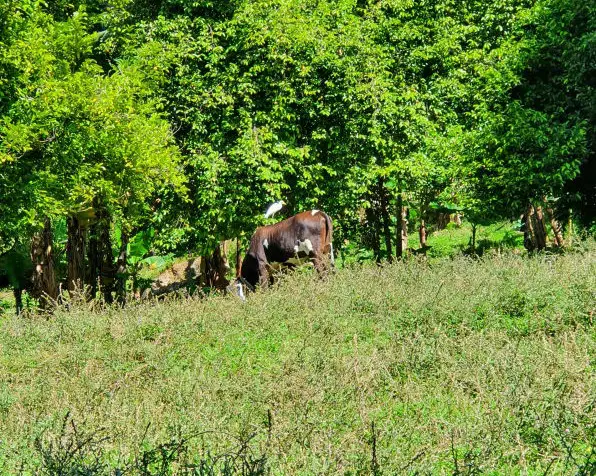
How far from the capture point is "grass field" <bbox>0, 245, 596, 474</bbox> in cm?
552

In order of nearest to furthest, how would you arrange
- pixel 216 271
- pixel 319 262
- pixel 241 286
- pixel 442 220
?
pixel 241 286, pixel 319 262, pixel 216 271, pixel 442 220

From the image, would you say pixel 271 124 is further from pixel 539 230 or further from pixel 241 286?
pixel 539 230

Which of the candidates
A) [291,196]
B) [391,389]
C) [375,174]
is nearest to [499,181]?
[375,174]

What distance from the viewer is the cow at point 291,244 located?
17.1 meters

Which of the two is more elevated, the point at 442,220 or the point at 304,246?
the point at 304,246

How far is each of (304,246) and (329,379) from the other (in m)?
9.76

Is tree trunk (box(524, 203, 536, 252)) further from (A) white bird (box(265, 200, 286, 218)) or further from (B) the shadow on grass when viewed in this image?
(B) the shadow on grass

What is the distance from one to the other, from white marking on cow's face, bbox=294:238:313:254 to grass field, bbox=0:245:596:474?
357 centimetres

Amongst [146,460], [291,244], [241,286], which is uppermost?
[146,460]

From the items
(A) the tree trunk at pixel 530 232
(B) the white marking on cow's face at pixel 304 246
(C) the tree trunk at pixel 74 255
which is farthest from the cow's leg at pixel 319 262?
(A) the tree trunk at pixel 530 232

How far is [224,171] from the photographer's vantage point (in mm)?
18453

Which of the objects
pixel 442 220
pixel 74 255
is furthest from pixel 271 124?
pixel 442 220

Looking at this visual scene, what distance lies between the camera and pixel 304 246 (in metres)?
17.1

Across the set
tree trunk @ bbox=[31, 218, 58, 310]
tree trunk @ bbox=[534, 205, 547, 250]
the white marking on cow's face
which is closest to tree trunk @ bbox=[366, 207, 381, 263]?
tree trunk @ bbox=[534, 205, 547, 250]
